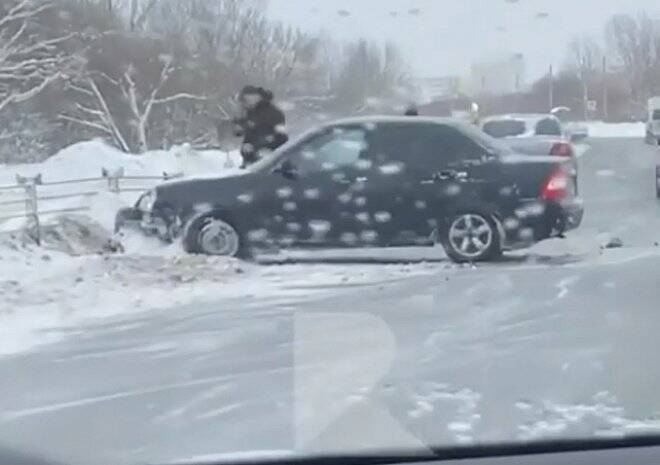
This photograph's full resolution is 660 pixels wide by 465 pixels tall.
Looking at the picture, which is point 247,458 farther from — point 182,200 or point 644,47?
point 644,47

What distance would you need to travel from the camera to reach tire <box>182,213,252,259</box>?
12.3 feet

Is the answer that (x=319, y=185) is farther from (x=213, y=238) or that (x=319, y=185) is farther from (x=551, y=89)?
(x=551, y=89)

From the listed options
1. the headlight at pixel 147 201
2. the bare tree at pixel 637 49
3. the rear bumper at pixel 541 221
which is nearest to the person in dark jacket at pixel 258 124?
the headlight at pixel 147 201

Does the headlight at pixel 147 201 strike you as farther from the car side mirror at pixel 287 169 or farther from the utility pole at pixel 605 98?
the utility pole at pixel 605 98

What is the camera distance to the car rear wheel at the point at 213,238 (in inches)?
147

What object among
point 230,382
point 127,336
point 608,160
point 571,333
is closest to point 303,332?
point 230,382

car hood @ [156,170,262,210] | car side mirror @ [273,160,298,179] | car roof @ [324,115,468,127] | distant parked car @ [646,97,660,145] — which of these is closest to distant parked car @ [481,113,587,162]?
car roof @ [324,115,468,127]

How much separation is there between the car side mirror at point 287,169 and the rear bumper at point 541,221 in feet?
2.35

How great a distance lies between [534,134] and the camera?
389cm

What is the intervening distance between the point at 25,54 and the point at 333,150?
964mm

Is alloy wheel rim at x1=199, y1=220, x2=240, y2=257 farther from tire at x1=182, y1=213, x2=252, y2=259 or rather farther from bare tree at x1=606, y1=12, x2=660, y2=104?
bare tree at x1=606, y1=12, x2=660, y2=104

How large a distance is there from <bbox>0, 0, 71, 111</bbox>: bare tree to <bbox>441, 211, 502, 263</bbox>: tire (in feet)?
4.27

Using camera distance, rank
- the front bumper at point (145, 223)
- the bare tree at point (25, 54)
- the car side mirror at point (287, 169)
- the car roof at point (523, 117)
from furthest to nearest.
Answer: the car roof at point (523, 117) → the car side mirror at point (287, 169) → the front bumper at point (145, 223) → the bare tree at point (25, 54)

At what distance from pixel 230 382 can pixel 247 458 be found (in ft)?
0.81
